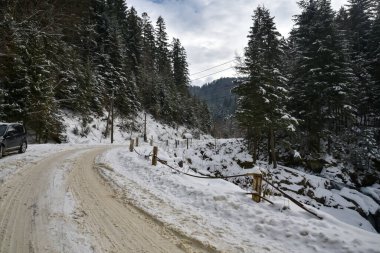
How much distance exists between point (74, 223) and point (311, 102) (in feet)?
84.1

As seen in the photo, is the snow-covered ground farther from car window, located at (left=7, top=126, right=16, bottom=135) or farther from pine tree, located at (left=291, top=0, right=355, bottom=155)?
pine tree, located at (left=291, top=0, right=355, bottom=155)

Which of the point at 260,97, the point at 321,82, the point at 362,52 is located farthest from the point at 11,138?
the point at 362,52

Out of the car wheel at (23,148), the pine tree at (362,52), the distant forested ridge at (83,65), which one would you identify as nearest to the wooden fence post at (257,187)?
the distant forested ridge at (83,65)

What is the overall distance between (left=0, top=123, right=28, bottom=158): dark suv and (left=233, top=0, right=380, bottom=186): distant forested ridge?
15.5m

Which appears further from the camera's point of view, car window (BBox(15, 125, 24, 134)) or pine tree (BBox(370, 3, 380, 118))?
pine tree (BBox(370, 3, 380, 118))

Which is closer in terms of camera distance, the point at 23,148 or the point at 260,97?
the point at 23,148

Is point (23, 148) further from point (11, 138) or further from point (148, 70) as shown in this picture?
point (148, 70)

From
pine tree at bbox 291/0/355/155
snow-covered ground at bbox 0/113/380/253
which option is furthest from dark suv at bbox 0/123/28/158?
pine tree at bbox 291/0/355/155

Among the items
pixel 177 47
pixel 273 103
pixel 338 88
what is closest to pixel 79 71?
pixel 273 103

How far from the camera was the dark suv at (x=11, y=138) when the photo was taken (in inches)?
558

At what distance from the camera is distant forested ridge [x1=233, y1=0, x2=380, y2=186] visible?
2238 centimetres

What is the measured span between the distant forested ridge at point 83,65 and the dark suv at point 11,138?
13.6 ft

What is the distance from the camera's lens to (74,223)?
5.58 meters

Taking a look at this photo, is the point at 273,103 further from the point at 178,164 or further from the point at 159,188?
the point at 159,188
